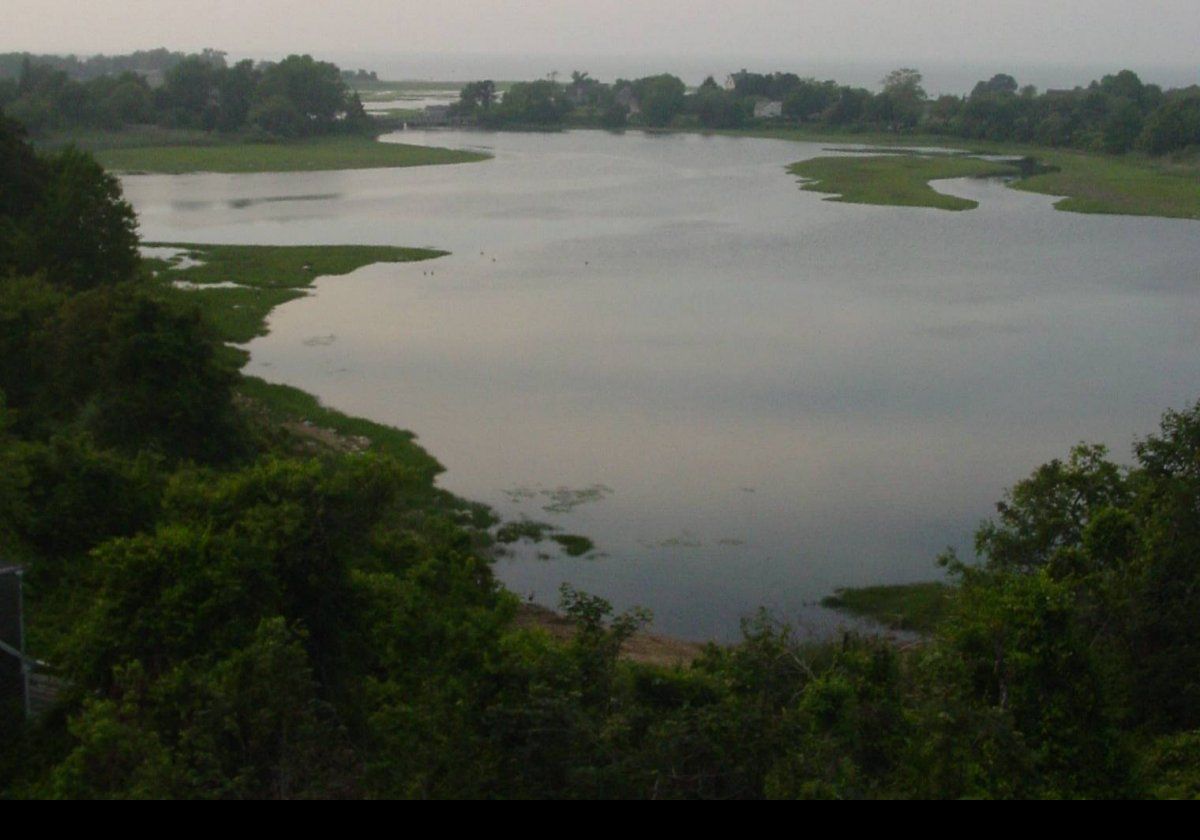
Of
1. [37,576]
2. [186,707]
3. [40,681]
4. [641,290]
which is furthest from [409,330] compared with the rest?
→ [186,707]

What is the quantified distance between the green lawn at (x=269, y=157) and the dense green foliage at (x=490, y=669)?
47842mm

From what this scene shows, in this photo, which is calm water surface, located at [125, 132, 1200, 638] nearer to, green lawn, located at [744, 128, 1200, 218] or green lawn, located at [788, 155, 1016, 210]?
green lawn, located at [788, 155, 1016, 210]

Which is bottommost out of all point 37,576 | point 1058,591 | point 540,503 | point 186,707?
point 540,503

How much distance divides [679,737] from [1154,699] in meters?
3.80

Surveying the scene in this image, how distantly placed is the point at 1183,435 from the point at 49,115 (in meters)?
59.3

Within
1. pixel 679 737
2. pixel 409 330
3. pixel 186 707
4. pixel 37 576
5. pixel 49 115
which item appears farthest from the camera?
pixel 49 115

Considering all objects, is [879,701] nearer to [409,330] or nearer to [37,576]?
[37,576]

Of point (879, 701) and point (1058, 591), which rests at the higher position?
point (1058, 591)

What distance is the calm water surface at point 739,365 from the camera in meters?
14.6

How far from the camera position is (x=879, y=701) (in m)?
6.55

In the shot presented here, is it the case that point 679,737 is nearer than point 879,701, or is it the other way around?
point 679,737

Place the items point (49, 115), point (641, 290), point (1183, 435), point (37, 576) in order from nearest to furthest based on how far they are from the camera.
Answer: point (37, 576)
point (1183, 435)
point (641, 290)
point (49, 115)

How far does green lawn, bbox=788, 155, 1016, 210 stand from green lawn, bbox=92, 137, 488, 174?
55.7 feet

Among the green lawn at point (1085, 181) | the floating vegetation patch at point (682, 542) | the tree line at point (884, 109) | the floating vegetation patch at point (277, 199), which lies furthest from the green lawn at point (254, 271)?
the tree line at point (884, 109)
